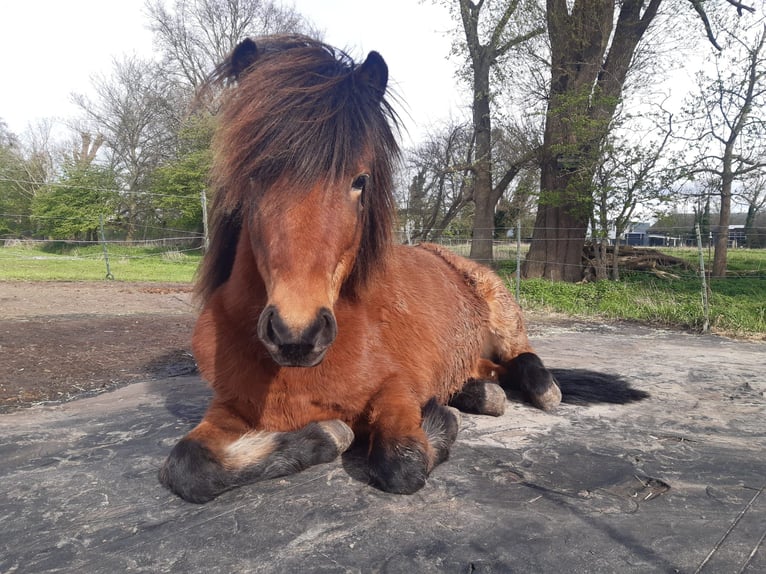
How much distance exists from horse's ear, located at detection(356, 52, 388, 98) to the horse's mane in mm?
38

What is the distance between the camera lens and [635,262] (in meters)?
15.0

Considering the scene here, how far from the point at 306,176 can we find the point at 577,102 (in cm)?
1302

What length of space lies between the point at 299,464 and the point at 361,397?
429mm

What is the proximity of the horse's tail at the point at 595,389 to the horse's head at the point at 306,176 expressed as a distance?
188 centimetres

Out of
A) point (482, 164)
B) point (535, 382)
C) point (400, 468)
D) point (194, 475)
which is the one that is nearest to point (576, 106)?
point (482, 164)

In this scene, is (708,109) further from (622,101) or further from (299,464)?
(299,464)

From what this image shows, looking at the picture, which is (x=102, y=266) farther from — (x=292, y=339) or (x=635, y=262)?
(x=292, y=339)

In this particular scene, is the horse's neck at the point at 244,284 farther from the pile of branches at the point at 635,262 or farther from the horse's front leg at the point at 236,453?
the pile of branches at the point at 635,262

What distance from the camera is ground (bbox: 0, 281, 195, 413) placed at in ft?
15.3

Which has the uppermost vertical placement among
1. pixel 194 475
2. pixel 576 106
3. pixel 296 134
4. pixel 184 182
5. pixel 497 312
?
pixel 576 106

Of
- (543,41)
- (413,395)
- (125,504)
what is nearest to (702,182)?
(543,41)

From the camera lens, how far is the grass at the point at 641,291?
7902 mm

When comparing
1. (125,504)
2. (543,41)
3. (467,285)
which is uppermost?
(543,41)

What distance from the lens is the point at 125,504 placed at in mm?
1885
